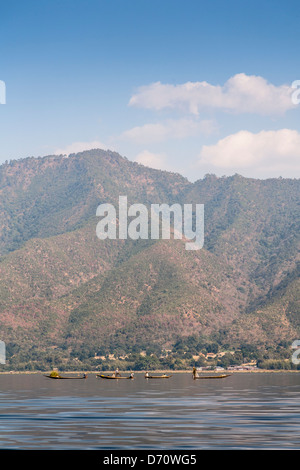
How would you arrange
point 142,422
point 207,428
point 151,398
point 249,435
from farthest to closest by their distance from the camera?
point 151,398 → point 142,422 → point 207,428 → point 249,435

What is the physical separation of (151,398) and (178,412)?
27065 mm

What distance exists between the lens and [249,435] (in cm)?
6116

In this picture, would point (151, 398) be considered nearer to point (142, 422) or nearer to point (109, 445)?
point (142, 422)

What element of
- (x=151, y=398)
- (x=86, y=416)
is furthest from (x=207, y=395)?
(x=86, y=416)

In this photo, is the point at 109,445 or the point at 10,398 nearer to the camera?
the point at 109,445

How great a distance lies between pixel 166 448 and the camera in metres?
53.6
